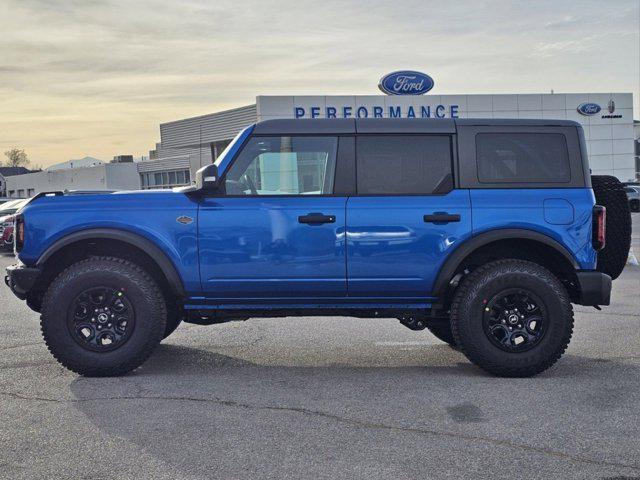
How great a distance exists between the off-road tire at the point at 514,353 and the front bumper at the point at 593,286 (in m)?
0.16

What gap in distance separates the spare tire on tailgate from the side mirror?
10.3 feet

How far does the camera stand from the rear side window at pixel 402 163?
643 centimetres

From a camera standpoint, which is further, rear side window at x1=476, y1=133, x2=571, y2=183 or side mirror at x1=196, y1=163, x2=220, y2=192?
rear side window at x1=476, y1=133, x2=571, y2=183

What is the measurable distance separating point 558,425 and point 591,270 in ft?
5.92

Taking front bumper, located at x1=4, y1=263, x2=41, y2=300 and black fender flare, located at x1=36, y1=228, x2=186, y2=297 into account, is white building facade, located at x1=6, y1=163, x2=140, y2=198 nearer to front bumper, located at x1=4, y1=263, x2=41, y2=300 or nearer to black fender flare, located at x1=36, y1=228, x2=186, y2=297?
front bumper, located at x1=4, y1=263, x2=41, y2=300

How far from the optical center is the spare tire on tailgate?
21.8 ft

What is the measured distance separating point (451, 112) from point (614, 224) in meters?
38.2

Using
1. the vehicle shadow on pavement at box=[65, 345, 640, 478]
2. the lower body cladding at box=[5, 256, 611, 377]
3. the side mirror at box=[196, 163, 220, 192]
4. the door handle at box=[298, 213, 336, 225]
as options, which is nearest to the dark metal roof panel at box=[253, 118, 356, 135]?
the side mirror at box=[196, 163, 220, 192]

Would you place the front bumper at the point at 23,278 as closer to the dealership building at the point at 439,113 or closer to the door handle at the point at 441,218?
the door handle at the point at 441,218

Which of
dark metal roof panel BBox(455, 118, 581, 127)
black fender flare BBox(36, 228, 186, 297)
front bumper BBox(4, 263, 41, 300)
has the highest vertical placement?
dark metal roof panel BBox(455, 118, 581, 127)

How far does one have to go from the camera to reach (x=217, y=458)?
439 centimetres

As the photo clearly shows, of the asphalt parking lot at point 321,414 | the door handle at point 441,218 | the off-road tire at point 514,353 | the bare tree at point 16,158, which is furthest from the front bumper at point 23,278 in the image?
the bare tree at point 16,158

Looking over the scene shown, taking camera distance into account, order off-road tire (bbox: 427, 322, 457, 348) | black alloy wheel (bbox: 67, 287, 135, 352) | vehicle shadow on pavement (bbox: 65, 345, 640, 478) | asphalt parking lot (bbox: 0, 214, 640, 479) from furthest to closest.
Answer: off-road tire (bbox: 427, 322, 457, 348), black alloy wheel (bbox: 67, 287, 135, 352), vehicle shadow on pavement (bbox: 65, 345, 640, 478), asphalt parking lot (bbox: 0, 214, 640, 479)

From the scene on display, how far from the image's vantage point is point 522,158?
6512mm
